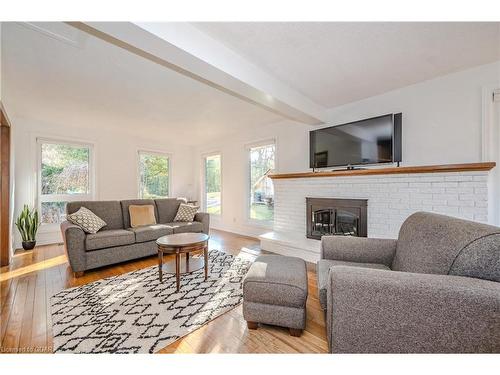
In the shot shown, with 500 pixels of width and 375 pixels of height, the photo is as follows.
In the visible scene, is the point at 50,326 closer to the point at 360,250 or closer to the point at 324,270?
the point at 324,270

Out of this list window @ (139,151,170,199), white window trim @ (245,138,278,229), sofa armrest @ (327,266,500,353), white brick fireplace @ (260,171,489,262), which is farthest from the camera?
window @ (139,151,170,199)

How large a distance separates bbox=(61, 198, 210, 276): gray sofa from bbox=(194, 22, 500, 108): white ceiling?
2.63 meters

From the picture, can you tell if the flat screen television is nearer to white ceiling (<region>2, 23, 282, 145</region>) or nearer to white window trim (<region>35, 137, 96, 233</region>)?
white ceiling (<region>2, 23, 282, 145</region>)

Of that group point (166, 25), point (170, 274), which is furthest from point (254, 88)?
point (170, 274)

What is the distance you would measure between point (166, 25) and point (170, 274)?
7.94ft

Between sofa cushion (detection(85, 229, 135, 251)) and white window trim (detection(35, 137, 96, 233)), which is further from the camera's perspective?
white window trim (detection(35, 137, 96, 233))

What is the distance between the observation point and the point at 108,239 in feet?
8.80

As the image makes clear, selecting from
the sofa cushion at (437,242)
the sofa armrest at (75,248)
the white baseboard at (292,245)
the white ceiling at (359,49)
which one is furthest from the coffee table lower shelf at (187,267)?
the white ceiling at (359,49)

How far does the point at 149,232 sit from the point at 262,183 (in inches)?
94.4

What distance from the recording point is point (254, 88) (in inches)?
82.5

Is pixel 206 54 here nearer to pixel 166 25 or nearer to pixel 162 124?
pixel 166 25

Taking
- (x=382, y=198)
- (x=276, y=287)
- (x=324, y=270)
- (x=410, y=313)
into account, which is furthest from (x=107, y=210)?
(x=382, y=198)

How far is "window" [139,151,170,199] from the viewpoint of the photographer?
17.1 feet

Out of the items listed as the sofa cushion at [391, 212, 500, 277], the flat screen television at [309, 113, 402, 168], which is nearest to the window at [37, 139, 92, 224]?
the flat screen television at [309, 113, 402, 168]
